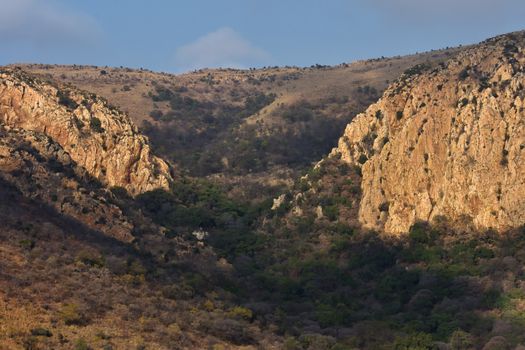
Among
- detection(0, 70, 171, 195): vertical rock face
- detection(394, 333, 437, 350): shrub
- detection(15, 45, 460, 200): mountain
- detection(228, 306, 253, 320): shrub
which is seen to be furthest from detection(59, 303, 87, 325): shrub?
detection(15, 45, 460, 200): mountain

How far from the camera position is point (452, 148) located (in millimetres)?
87062

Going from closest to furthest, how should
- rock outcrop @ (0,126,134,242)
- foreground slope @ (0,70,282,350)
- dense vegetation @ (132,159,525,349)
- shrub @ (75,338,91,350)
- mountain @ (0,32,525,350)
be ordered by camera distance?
shrub @ (75,338,91,350)
foreground slope @ (0,70,282,350)
mountain @ (0,32,525,350)
dense vegetation @ (132,159,525,349)
rock outcrop @ (0,126,134,242)

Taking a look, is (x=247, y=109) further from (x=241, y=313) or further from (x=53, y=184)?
(x=241, y=313)

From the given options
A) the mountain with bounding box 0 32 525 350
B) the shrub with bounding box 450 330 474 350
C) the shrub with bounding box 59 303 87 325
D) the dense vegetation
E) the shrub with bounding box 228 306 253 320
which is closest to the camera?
the shrub with bounding box 59 303 87 325

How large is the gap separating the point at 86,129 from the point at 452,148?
3993cm

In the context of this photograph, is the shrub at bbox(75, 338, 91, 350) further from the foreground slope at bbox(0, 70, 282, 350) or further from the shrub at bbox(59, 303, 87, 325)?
the shrub at bbox(59, 303, 87, 325)

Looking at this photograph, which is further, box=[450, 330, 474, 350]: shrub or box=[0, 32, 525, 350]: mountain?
box=[450, 330, 474, 350]: shrub

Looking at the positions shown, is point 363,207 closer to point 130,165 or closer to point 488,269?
point 488,269

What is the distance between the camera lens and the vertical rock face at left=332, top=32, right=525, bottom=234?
8262cm

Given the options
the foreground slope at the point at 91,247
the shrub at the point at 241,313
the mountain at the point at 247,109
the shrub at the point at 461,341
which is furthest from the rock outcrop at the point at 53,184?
the shrub at the point at 461,341

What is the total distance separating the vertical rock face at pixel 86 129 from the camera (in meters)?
95.4

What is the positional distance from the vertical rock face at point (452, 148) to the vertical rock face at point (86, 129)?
24412 millimetres

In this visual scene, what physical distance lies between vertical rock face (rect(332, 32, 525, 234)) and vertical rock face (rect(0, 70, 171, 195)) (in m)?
24.4

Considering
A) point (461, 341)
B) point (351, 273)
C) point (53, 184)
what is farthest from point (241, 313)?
point (53, 184)
